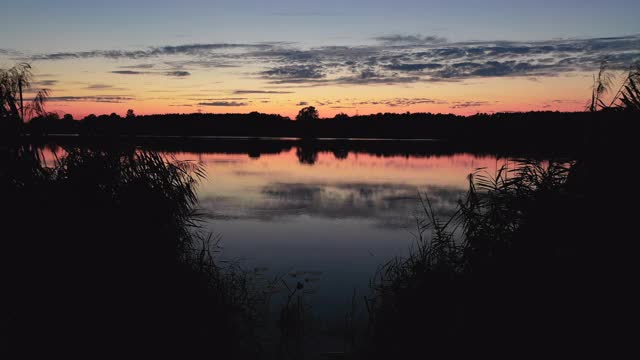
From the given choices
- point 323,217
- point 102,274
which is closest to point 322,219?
point 323,217

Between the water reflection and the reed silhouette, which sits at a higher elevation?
the reed silhouette

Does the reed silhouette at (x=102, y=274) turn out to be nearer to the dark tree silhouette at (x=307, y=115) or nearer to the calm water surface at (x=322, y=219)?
the calm water surface at (x=322, y=219)

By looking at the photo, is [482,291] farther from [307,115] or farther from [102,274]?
[307,115]

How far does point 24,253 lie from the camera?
24.9 feet

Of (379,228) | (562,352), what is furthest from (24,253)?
(379,228)

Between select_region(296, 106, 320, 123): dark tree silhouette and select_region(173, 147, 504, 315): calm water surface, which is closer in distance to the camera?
select_region(173, 147, 504, 315): calm water surface

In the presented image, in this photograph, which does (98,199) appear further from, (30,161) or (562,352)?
(562,352)

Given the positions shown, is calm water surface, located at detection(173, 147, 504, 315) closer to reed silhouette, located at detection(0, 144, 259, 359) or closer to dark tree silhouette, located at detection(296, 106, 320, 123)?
reed silhouette, located at detection(0, 144, 259, 359)

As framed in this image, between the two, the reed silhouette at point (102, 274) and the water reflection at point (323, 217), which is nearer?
the reed silhouette at point (102, 274)

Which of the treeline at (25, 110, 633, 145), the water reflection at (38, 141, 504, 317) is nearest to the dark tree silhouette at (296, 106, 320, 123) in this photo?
the treeline at (25, 110, 633, 145)

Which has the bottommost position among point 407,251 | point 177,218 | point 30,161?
point 407,251

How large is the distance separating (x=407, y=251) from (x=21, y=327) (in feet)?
31.7

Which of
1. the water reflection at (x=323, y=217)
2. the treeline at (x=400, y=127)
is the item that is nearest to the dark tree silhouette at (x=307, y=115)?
the treeline at (x=400, y=127)

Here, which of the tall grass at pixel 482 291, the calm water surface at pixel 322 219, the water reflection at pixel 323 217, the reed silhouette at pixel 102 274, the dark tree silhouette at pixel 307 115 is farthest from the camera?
the dark tree silhouette at pixel 307 115
